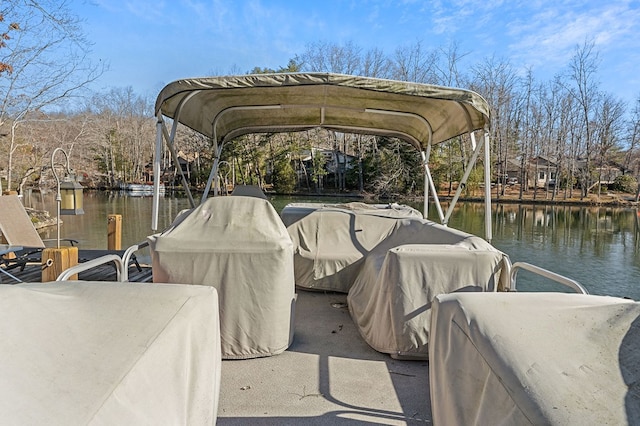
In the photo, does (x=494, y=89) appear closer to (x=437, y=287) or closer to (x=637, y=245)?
(x=637, y=245)

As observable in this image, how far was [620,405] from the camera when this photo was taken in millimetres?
988

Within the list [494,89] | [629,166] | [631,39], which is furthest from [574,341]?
[629,166]

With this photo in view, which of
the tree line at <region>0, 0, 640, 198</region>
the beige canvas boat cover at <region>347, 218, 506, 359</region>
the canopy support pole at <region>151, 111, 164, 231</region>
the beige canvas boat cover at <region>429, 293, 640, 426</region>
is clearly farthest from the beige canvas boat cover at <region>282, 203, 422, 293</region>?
the tree line at <region>0, 0, 640, 198</region>

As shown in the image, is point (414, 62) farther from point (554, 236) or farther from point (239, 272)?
point (239, 272)

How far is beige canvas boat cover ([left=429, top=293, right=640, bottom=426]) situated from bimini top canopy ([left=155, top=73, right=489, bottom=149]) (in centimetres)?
235

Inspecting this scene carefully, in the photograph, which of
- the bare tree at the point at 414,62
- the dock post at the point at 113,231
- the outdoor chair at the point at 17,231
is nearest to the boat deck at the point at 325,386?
the outdoor chair at the point at 17,231

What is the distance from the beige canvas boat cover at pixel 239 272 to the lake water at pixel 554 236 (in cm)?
719

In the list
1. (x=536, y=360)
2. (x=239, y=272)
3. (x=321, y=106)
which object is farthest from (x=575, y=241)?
(x=536, y=360)

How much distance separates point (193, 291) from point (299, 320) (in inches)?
82.9

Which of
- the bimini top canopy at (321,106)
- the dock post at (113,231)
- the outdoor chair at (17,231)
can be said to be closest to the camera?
the bimini top canopy at (321,106)

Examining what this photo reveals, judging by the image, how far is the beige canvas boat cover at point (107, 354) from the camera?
1021 mm

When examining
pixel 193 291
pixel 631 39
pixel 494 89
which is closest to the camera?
pixel 193 291

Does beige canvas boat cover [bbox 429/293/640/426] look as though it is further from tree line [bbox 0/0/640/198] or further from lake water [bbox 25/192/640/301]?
tree line [bbox 0/0/640/198]

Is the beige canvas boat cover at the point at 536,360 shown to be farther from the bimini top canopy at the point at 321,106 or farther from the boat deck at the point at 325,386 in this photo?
the bimini top canopy at the point at 321,106
